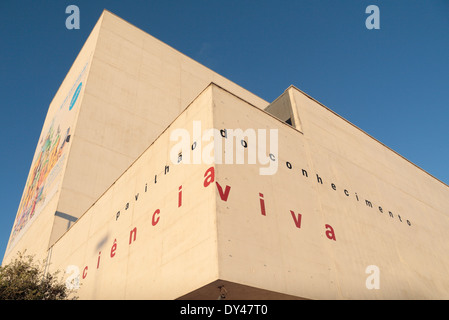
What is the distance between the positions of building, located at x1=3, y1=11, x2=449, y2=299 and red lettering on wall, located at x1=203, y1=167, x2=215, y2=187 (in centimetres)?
5

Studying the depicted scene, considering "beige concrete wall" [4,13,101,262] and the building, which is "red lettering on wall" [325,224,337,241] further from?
"beige concrete wall" [4,13,101,262]

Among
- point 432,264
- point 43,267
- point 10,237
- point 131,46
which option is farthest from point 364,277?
point 10,237

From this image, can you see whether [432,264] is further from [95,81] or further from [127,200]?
[95,81]

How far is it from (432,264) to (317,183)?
29.4ft

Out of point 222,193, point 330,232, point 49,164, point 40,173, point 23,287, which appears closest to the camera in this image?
point 222,193

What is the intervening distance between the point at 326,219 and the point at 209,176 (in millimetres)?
5615

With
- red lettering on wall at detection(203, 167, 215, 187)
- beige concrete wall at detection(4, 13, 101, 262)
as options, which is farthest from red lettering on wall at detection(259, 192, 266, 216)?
beige concrete wall at detection(4, 13, 101, 262)

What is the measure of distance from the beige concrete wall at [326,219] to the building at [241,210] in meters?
0.06

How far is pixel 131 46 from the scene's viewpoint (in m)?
34.4

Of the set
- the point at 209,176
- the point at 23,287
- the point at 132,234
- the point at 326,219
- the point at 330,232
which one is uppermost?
the point at 209,176

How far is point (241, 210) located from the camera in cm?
1224

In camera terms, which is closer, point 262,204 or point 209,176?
point 209,176

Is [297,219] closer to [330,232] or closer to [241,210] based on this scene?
[330,232]

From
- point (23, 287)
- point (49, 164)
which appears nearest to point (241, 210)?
point (23, 287)
